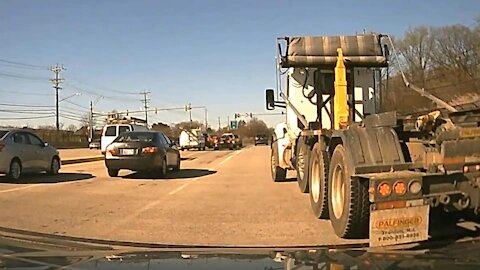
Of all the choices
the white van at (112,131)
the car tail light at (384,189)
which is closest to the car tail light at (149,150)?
the car tail light at (384,189)

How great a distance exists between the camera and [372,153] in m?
7.18

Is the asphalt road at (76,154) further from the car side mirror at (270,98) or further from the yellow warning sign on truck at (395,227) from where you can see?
the yellow warning sign on truck at (395,227)

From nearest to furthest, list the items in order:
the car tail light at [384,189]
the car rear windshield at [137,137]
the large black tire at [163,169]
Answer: the car tail light at [384,189], the car rear windshield at [137,137], the large black tire at [163,169]

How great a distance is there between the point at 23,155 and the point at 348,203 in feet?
41.4

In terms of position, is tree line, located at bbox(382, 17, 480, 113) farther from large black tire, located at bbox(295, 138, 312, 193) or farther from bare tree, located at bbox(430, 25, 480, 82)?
large black tire, located at bbox(295, 138, 312, 193)

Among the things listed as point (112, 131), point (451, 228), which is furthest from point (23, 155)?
point (112, 131)

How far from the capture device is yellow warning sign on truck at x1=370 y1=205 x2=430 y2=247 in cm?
638

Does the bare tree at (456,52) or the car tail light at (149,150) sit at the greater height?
the bare tree at (456,52)

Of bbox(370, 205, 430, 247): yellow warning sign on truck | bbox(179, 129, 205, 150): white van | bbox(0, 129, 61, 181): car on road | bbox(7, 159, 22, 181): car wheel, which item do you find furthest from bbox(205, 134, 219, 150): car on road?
bbox(370, 205, 430, 247): yellow warning sign on truck

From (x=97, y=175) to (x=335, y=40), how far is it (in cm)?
989

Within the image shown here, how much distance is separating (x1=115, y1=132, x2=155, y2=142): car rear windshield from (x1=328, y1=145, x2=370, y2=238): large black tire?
453 inches

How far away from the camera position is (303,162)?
12461mm

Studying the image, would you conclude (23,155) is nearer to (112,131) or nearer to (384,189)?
(384,189)

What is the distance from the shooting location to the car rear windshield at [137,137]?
1894 centimetres
